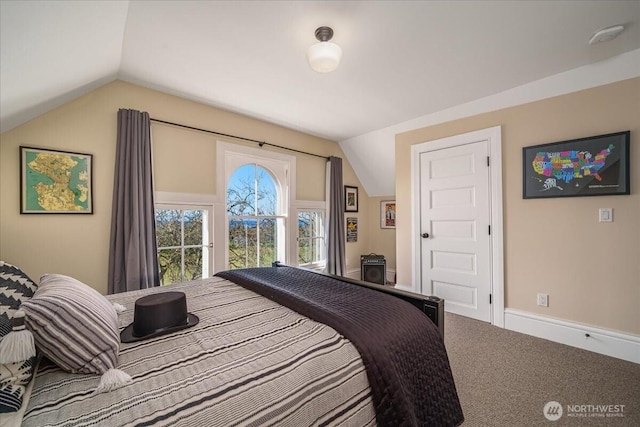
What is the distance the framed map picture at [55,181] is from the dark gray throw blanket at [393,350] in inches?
80.1

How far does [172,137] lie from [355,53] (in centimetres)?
205

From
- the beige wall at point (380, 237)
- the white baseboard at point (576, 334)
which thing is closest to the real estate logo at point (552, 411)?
the white baseboard at point (576, 334)

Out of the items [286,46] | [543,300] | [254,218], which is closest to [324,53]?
[286,46]

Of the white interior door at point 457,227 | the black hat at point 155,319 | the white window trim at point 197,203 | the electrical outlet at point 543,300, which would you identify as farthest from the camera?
the white interior door at point 457,227

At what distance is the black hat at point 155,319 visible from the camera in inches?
43.3

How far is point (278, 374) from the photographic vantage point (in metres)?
0.82

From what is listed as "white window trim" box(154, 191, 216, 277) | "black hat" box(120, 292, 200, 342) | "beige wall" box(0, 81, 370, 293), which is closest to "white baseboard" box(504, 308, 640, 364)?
"black hat" box(120, 292, 200, 342)

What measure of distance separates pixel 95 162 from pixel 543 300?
14.4 ft

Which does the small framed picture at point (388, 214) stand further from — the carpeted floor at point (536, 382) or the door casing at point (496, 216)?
the carpeted floor at point (536, 382)

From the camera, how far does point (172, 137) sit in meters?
2.79

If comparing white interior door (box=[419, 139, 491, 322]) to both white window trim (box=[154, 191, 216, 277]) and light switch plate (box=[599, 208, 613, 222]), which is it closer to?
light switch plate (box=[599, 208, 613, 222])

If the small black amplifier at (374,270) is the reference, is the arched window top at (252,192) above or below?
above

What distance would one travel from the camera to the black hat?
43.3 inches

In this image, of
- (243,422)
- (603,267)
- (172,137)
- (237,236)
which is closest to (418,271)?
(603,267)
